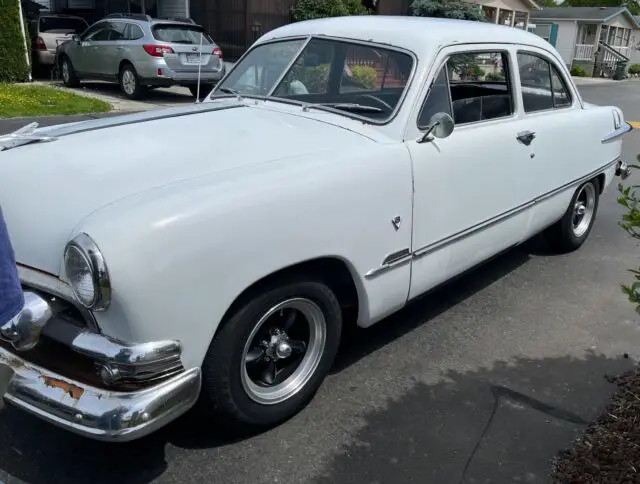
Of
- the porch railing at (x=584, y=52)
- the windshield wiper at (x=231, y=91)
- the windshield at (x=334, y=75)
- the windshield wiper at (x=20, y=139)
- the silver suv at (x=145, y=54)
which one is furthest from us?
the porch railing at (x=584, y=52)

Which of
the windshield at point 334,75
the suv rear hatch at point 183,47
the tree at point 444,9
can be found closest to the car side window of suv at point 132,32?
the suv rear hatch at point 183,47

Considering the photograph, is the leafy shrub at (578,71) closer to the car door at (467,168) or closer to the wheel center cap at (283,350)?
the car door at (467,168)

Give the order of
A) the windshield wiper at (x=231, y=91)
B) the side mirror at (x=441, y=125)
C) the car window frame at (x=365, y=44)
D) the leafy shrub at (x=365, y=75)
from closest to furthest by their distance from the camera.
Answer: the side mirror at (x=441, y=125)
the car window frame at (x=365, y=44)
the leafy shrub at (x=365, y=75)
the windshield wiper at (x=231, y=91)

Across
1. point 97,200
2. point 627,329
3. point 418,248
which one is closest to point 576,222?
point 627,329

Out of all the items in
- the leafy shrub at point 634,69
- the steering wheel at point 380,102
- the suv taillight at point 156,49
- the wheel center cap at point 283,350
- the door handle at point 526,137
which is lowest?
the leafy shrub at point 634,69

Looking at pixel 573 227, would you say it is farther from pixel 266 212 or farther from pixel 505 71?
pixel 266 212

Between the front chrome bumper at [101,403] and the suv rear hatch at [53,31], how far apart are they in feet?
54.1

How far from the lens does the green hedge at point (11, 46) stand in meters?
14.2

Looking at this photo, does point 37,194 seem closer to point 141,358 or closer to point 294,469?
point 141,358

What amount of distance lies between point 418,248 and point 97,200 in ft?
5.41

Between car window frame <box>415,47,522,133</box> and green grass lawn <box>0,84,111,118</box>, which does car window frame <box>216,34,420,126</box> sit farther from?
green grass lawn <box>0,84,111,118</box>

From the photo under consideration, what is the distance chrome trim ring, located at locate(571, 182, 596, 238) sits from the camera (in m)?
5.58

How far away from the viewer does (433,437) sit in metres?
3.02

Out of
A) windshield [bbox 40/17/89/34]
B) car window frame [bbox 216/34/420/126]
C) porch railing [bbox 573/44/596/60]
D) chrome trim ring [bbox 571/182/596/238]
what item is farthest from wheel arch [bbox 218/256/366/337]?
porch railing [bbox 573/44/596/60]
